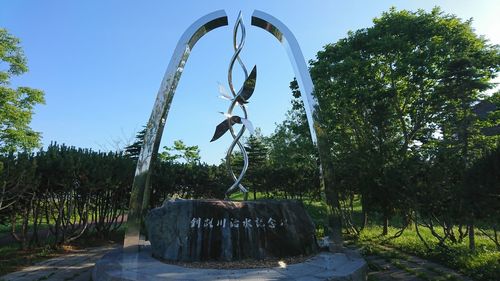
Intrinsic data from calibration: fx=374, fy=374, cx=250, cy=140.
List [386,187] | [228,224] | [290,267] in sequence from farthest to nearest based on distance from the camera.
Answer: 1. [386,187]
2. [228,224]
3. [290,267]

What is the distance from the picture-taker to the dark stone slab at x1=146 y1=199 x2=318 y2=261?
6.42 m

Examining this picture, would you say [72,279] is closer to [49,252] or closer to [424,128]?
[49,252]

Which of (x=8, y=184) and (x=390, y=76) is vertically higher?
(x=390, y=76)

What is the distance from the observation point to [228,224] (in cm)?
670

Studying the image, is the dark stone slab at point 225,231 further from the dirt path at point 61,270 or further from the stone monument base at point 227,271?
the dirt path at point 61,270

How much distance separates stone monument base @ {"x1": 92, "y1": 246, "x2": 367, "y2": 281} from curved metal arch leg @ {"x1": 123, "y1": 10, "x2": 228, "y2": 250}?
2.35 feet

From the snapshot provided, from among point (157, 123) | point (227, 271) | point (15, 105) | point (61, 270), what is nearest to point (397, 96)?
point (157, 123)

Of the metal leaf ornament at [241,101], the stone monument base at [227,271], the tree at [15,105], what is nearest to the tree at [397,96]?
the metal leaf ornament at [241,101]

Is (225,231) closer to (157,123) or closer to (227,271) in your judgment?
(227,271)

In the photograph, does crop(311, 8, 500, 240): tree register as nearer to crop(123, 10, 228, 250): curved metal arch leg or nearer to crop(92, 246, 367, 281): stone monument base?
crop(123, 10, 228, 250): curved metal arch leg

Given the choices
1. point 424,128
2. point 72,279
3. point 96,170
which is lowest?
point 72,279

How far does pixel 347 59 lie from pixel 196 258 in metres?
10.4

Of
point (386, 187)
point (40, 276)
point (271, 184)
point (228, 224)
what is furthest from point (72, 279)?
point (271, 184)

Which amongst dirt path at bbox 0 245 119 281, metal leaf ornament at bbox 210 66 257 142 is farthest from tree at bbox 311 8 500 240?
dirt path at bbox 0 245 119 281
